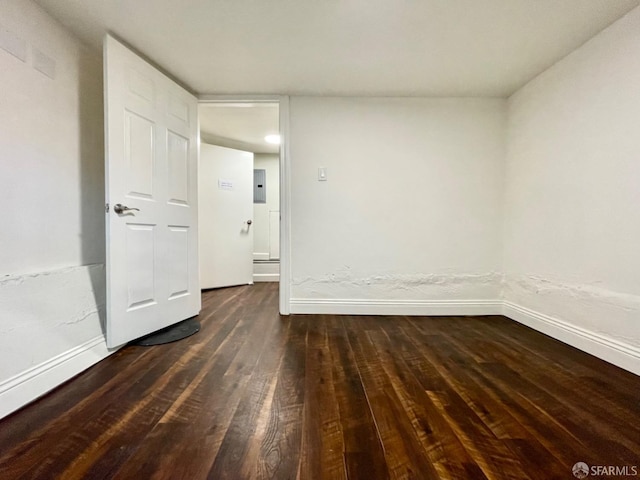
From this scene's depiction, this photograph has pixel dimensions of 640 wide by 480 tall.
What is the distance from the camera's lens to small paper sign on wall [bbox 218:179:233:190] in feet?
12.2

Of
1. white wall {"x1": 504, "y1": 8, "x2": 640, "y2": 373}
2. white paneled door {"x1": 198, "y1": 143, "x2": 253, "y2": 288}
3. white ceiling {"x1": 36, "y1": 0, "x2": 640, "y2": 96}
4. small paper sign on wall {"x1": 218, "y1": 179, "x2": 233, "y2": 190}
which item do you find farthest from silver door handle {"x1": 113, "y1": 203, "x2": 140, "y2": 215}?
white wall {"x1": 504, "y1": 8, "x2": 640, "y2": 373}

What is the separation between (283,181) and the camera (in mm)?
2510

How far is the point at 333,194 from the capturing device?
254 centimetres

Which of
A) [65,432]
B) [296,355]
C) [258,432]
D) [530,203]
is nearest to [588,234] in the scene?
[530,203]

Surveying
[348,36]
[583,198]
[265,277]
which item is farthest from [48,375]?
[583,198]

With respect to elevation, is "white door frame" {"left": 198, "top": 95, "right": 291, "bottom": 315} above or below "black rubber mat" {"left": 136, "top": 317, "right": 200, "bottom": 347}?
above

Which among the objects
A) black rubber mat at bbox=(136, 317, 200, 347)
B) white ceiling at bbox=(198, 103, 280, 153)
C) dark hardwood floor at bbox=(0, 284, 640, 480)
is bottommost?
black rubber mat at bbox=(136, 317, 200, 347)

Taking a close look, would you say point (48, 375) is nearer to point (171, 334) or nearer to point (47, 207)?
point (171, 334)

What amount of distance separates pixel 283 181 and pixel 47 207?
156 centimetres

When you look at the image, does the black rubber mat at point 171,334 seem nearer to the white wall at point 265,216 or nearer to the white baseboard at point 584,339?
the white wall at point 265,216

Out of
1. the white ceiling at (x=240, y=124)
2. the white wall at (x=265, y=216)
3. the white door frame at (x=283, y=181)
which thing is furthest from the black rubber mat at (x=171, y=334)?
the white wall at (x=265, y=216)

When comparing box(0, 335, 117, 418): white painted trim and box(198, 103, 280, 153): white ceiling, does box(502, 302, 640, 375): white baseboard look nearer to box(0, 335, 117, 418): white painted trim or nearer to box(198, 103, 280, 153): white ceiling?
box(198, 103, 280, 153): white ceiling

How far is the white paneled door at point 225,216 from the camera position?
11.8 ft

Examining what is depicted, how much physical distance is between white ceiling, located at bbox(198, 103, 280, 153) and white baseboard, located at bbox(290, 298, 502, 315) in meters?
1.86
